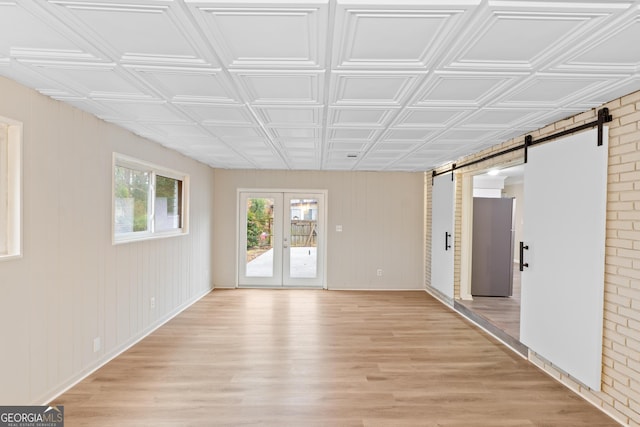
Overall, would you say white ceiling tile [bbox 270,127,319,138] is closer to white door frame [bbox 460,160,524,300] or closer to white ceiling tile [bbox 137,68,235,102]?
Answer: white ceiling tile [bbox 137,68,235,102]

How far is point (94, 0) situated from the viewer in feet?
4.58

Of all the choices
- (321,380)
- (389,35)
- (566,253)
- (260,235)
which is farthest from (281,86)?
(260,235)

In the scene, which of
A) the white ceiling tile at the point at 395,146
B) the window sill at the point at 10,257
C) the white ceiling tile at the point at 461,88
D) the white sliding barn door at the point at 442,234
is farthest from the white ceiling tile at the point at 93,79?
the white sliding barn door at the point at 442,234

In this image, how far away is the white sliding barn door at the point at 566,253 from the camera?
259 cm

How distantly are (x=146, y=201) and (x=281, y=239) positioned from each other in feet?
9.85

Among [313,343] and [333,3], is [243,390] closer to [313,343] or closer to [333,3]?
[313,343]

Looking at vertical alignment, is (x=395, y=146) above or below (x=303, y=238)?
above

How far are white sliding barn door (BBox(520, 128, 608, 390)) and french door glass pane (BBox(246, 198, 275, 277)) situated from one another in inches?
185

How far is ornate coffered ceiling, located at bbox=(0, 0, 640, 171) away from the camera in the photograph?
1.48 metres

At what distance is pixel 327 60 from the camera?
6.25 ft

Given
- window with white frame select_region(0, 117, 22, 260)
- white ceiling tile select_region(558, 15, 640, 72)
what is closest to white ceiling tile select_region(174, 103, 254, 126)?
window with white frame select_region(0, 117, 22, 260)

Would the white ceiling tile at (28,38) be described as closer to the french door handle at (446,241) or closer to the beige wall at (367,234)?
the beige wall at (367,234)

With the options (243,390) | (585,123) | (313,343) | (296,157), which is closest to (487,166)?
(585,123)

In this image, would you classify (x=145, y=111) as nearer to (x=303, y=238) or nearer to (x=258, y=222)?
(x=258, y=222)
